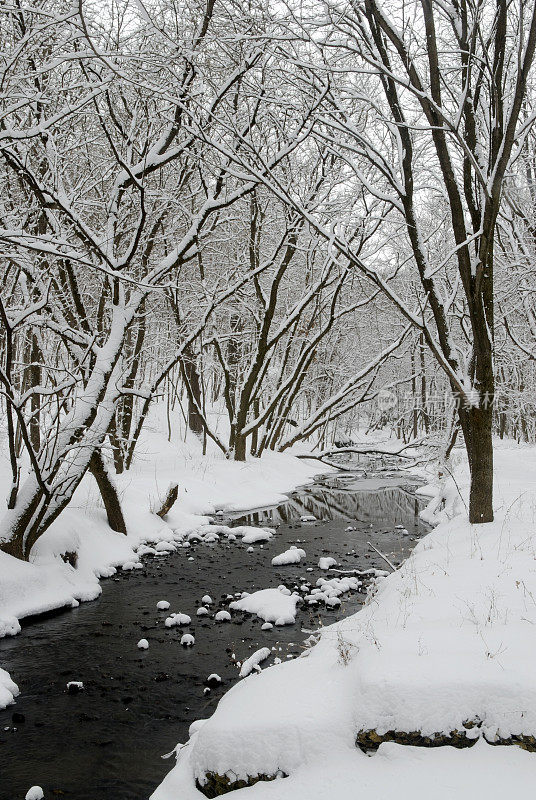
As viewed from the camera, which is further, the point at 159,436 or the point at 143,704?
the point at 159,436

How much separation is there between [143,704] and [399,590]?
106 inches

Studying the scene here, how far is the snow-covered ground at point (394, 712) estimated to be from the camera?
318 centimetres

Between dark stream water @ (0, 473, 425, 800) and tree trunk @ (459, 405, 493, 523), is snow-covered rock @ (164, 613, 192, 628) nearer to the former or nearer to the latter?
dark stream water @ (0, 473, 425, 800)

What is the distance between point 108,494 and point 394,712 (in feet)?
25.4

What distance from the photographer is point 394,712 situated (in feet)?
11.3

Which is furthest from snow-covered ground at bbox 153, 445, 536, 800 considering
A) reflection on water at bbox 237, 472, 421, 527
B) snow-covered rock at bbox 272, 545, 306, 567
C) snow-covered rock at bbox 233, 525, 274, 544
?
reflection on water at bbox 237, 472, 421, 527

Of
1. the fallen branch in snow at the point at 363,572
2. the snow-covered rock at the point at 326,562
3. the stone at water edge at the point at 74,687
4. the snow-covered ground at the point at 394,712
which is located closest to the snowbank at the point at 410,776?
the snow-covered ground at the point at 394,712

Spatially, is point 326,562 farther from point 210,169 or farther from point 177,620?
point 210,169

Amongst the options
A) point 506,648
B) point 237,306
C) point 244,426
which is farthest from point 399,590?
point 237,306

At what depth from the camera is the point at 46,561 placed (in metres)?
8.12

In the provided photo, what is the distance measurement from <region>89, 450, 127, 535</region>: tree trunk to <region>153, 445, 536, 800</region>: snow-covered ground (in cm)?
607

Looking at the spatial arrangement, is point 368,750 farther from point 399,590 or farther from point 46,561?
point 46,561

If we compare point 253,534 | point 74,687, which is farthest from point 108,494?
point 74,687

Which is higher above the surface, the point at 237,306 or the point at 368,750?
the point at 237,306
